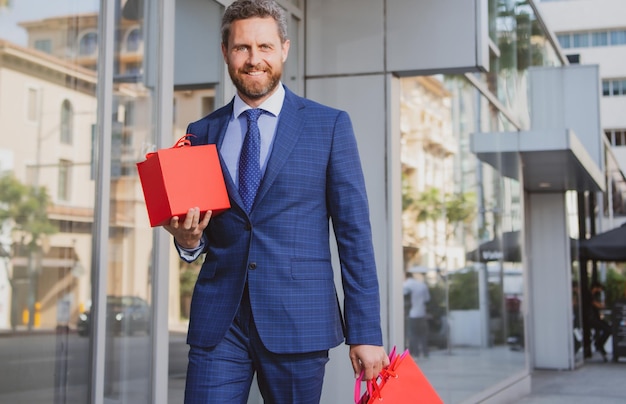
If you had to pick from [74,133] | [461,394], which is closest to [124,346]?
[74,133]

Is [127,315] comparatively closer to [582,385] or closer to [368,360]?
[368,360]

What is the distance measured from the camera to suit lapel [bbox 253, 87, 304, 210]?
2914 millimetres

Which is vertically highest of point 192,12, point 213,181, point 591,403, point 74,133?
point 192,12

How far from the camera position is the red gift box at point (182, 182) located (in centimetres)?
275

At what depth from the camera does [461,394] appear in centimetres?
874

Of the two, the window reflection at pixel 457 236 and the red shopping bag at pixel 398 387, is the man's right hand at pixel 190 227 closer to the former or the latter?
the red shopping bag at pixel 398 387

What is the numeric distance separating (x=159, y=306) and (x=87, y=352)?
56 centimetres

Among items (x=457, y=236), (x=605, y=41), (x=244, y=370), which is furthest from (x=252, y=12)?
(x=605, y=41)

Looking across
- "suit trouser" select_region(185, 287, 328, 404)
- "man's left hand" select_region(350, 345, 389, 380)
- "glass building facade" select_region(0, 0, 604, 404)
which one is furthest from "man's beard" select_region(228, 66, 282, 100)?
"glass building facade" select_region(0, 0, 604, 404)

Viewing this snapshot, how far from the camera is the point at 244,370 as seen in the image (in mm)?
2846

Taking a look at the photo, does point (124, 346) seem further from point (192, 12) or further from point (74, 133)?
point (192, 12)

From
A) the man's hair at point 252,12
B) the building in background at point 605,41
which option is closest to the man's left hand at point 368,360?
the man's hair at point 252,12

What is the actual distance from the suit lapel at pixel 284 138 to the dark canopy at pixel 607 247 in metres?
16.5

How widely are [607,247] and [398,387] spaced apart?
16738 millimetres
